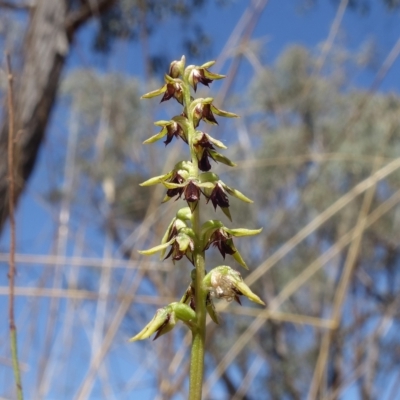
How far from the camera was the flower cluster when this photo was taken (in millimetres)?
417

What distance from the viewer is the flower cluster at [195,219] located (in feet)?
1.37

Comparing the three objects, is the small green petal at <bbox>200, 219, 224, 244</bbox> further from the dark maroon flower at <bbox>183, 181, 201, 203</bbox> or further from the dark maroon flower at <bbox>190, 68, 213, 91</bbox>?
the dark maroon flower at <bbox>190, 68, 213, 91</bbox>

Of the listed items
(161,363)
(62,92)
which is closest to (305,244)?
(62,92)

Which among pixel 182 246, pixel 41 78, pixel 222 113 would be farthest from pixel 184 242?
pixel 41 78

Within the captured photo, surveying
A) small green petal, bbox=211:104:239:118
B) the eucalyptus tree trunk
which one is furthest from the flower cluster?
the eucalyptus tree trunk

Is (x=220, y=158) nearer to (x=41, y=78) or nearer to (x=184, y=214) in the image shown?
(x=184, y=214)

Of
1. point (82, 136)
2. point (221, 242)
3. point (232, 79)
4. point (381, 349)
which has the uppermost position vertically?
point (82, 136)

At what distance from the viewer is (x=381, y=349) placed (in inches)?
422

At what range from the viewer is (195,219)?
43cm

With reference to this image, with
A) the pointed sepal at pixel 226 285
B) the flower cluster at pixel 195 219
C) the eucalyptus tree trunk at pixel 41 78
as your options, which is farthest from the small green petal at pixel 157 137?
the eucalyptus tree trunk at pixel 41 78

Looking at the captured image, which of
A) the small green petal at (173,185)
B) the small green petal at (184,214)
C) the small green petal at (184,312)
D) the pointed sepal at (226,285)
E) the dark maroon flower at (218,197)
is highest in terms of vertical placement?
the small green petal at (173,185)

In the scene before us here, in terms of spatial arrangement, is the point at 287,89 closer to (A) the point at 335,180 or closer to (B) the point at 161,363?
(A) the point at 335,180

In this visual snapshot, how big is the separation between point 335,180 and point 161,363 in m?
8.43

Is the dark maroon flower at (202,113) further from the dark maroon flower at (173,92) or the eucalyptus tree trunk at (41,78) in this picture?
the eucalyptus tree trunk at (41,78)
